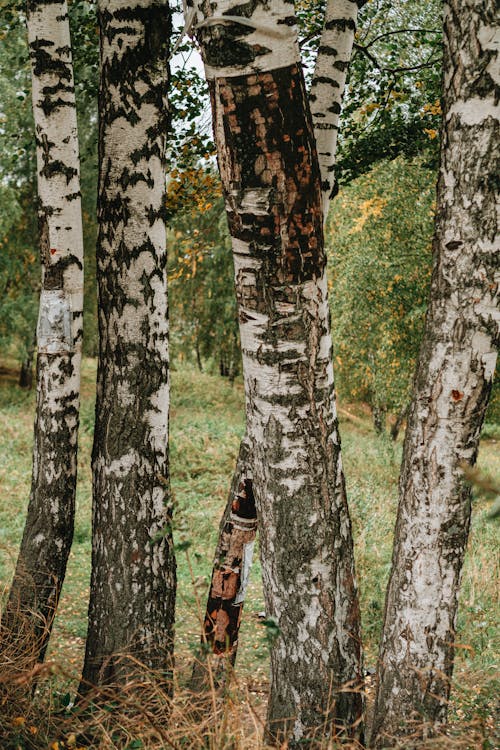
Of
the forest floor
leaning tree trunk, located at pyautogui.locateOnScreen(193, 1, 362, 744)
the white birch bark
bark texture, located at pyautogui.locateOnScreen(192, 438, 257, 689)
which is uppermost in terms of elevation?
the white birch bark

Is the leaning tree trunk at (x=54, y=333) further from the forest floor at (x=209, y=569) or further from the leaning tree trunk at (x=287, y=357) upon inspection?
the leaning tree trunk at (x=287, y=357)

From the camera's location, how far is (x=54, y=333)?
3.46m

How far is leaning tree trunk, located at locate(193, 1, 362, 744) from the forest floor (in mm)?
237

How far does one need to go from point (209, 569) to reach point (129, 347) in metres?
4.66

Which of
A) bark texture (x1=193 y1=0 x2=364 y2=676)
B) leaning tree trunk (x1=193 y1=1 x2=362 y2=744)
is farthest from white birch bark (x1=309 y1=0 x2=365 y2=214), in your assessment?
leaning tree trunk (x1=193 y1=1 x2=362 y2=744)

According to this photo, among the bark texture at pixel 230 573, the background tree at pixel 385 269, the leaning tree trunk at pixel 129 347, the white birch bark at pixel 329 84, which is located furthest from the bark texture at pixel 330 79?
the background tree at pixel 385 269

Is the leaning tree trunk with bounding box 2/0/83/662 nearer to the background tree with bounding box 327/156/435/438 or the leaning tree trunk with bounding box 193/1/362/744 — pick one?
the leaning tree trunk with bounding box 193/1/362/744

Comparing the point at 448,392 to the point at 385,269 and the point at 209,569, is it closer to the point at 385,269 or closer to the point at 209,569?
the point at 209,569

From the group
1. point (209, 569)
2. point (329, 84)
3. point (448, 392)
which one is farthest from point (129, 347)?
point (209, 569)

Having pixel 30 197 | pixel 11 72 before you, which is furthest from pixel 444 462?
pixel 30 197

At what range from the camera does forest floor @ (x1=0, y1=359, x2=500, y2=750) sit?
2.55m

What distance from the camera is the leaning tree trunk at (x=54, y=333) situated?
3.42m

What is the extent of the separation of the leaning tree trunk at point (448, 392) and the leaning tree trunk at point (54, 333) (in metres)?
1.87

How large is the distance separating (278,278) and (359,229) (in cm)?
1032
